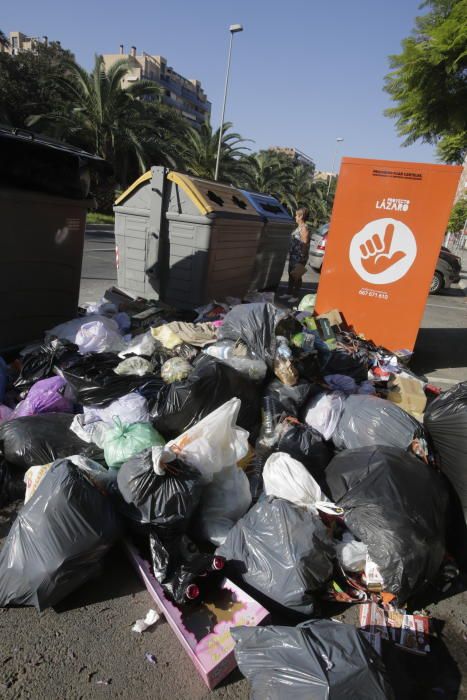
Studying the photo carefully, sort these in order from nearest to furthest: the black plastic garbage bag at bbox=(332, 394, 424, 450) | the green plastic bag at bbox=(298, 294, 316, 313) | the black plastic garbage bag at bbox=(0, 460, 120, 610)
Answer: the black plastic garbage bag at bbox=(0, 460, 120, 610) < the black plastic garbage bag at bbox=(332, 394, 424, 450) < the green plastic bag at bbox=(298, 294, 316, 313)

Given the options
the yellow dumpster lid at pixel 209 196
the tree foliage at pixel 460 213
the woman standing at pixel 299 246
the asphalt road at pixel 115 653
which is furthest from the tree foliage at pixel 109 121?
the asphalt road at pixel 115 653

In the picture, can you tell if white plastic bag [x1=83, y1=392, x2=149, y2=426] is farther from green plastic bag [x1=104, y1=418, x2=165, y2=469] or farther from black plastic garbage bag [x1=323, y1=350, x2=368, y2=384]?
black plastic garbage bag [x1=323, y1=350, x2=368, y2=384]

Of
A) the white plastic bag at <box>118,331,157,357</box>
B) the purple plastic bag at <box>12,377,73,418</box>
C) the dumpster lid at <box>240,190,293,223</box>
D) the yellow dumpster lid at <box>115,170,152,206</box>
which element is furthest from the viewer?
the dumpster lid at <box>240,190,293,223</box>

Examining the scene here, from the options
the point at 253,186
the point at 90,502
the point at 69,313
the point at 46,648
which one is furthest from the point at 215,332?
the point at 253,186

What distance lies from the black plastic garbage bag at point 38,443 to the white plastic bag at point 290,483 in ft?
3.26

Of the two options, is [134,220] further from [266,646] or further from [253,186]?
[253,186]

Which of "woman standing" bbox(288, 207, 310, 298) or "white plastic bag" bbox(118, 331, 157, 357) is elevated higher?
"woman standing" bbox(288, 207, 310, 298)

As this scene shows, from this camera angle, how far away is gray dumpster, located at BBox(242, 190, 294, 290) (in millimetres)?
7094

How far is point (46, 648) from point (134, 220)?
4536 mm

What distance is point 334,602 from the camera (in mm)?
2072

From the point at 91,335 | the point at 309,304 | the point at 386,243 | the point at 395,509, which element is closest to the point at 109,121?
the point at 309,304

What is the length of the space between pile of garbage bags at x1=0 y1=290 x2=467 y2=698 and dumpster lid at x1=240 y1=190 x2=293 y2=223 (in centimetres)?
404

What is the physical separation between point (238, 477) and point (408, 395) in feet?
7.18

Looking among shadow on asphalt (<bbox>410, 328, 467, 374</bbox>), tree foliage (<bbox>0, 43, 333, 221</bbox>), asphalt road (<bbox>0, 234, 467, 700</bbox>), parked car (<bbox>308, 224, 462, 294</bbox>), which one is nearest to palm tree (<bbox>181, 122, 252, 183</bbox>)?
tree foliage (<bbox>0, 43, 333, 221</bbox>)
